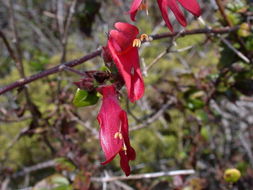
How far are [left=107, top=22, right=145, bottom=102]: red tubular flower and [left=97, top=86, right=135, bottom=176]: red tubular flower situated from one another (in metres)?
0.07

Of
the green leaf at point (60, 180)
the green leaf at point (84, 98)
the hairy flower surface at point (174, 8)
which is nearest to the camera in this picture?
the hairy flower surface at point (174, 8)

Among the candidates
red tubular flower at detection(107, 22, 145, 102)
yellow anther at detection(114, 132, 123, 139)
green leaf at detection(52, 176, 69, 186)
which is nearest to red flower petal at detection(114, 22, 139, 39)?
red tubular flower at detection(107, 22, 145, 102)

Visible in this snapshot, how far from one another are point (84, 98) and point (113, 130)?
0.14m

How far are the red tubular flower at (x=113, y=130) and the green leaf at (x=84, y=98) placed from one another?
5cm

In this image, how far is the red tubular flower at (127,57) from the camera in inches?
31.3

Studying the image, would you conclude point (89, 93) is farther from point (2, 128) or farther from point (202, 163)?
point (2, 128)

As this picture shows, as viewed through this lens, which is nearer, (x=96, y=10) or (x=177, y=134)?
(x=96, y=10)

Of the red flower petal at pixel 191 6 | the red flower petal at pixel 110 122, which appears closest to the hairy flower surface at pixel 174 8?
the red flower petal at pixel 191 6

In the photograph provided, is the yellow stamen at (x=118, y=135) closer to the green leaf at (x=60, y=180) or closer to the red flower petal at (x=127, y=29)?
the red flower petal at (x=127, y=29)

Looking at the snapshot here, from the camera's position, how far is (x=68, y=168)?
5.11ft

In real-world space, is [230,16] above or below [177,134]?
above

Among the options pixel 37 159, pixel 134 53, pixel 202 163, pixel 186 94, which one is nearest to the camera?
pixel 134 53

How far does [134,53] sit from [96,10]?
1.22 meters

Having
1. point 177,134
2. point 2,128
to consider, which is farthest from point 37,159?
point 177,134
